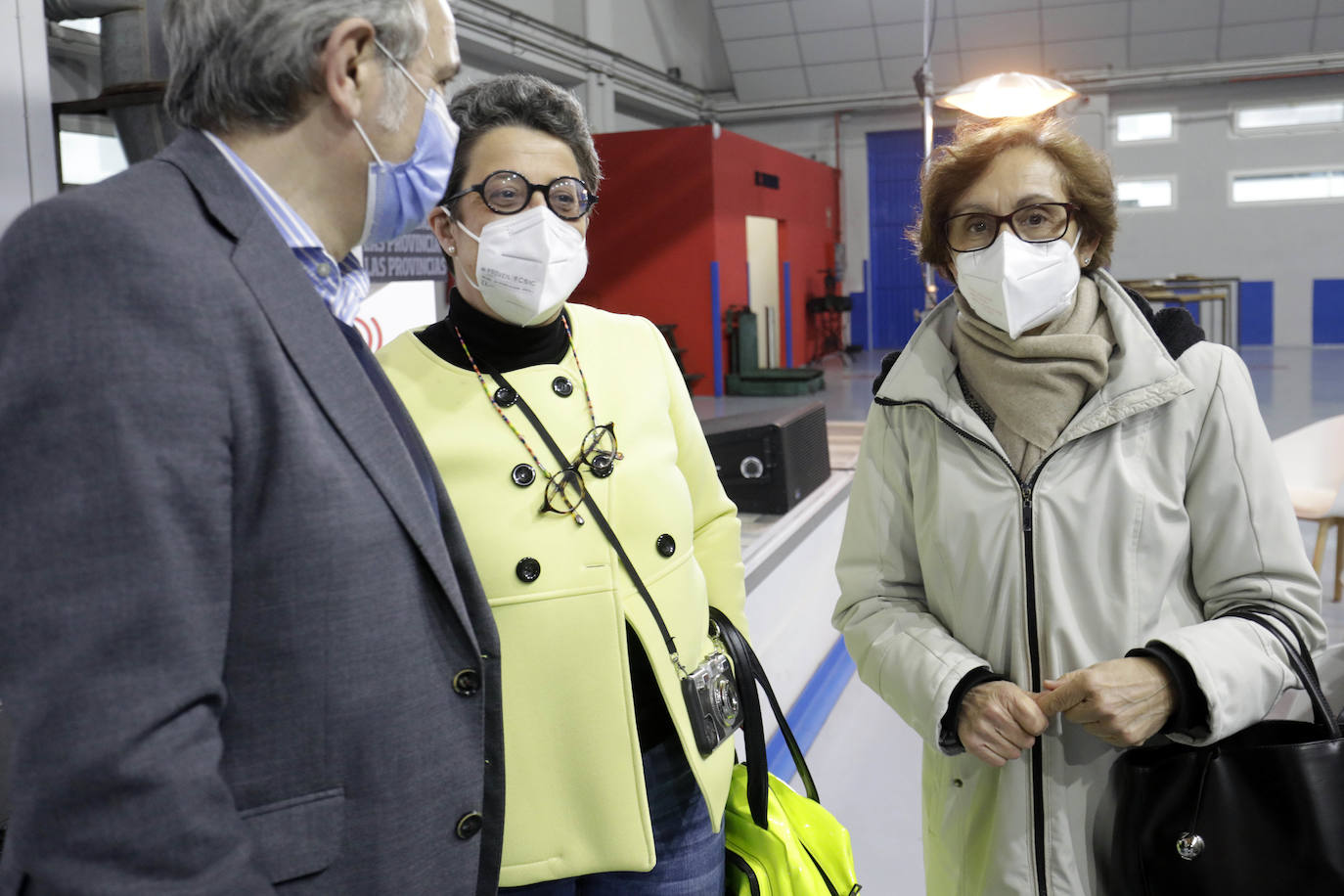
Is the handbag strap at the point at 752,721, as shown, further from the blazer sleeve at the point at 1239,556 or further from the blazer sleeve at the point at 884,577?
the blazer sleeve at the point at 1239,556

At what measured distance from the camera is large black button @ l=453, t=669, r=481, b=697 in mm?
914

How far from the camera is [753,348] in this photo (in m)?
11.1

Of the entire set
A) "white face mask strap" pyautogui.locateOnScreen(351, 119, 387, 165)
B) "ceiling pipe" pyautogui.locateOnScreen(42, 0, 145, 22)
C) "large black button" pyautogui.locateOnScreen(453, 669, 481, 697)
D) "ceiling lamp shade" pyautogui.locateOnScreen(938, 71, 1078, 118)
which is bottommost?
"large black button" pyautogui.locateOnScreen(453, 669, 481, 697)

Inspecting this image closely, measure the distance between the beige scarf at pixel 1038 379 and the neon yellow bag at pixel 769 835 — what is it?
495 mm

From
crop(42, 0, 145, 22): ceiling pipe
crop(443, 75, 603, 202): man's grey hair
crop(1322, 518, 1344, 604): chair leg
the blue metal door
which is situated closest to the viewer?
crop(443, 75, 603, 202): man's grey hair

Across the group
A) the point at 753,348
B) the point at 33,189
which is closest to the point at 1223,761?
the point at 33,189

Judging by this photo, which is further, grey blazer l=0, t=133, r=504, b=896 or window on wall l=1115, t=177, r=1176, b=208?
window on wall l=1115, t=177, r=1176, b=208

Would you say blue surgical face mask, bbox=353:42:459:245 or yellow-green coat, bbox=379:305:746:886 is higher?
blue surgical face mask, bbox=353:42:459:245

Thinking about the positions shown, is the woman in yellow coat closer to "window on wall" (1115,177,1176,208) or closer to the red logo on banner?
the red logo on banner

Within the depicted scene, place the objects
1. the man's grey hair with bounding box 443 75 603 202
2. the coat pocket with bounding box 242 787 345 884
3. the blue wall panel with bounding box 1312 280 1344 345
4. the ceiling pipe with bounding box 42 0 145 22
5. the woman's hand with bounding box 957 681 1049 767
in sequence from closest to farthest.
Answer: the coat pocket with bounding box 242 787 345 884 < the woman's hand with bounding box 957 681 1049 767 < the man's grey hair with bounding box 443 75 603 202 < the ceiling pipe with bounding box 42 0 145 22 < the blue wall panel with bounding box 1312 280 1344 345

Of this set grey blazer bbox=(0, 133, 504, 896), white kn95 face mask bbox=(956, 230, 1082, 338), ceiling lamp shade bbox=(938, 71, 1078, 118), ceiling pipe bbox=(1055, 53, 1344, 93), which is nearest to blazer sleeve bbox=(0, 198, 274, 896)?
grey blazer bbox=(0, 133, 504, 896)

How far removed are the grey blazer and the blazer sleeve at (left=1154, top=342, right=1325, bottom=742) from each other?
90 centimetres

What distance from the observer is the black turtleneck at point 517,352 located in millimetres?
1350

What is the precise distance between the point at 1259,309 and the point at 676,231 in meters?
9.25
